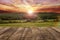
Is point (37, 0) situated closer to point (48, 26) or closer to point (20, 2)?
point (20, 2)

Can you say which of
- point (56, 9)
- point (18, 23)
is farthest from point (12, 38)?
point (56, 9)

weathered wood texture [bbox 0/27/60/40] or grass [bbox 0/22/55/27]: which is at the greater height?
weathered wood texture [bbox 0/27/60/40]

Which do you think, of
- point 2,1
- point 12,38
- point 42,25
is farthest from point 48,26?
point 12,38

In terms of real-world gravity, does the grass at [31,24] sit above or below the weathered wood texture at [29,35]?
below

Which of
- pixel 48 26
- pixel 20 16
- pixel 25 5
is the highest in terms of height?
pixel 25 5

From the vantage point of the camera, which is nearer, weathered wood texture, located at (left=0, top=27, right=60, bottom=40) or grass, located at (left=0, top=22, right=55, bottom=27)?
weathered wood texture, located at (left=0, top=27, right=60, bottom=40)

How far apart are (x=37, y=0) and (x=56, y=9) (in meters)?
0.52

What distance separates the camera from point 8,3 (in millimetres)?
3822

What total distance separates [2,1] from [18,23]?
0.65 meters

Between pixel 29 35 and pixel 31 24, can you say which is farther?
pixel 31 24

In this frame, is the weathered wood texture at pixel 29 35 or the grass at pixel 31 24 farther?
the grass at pixel 31 24

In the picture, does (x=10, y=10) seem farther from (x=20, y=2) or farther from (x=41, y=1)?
(x=41, y=1)

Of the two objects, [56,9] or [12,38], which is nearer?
[12,38]

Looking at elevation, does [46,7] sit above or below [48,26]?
above
